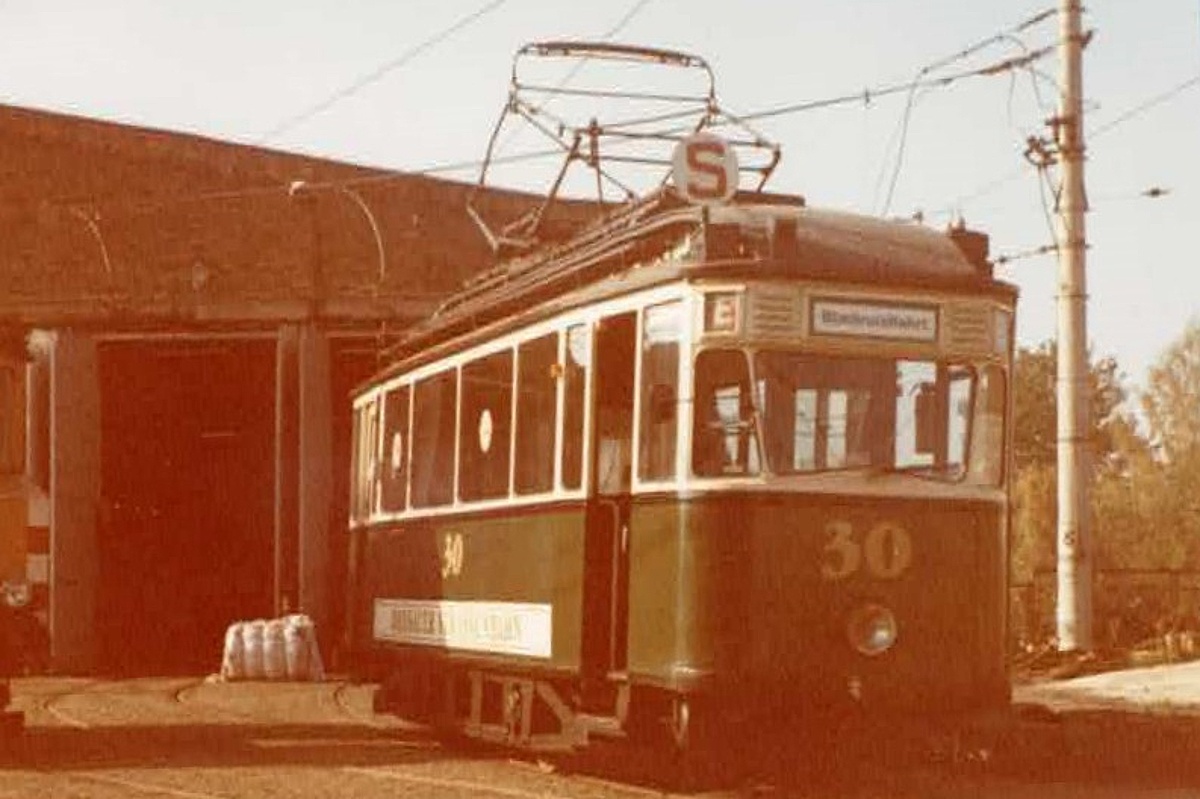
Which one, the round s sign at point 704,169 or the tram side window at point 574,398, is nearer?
the tram side window at point 574,398

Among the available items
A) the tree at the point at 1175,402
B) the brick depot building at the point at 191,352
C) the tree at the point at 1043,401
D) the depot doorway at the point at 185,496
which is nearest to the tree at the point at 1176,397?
the tree at the point at 1175,402

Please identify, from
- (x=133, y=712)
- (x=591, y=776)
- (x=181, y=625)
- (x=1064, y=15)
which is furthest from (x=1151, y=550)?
(x=591, y=776)

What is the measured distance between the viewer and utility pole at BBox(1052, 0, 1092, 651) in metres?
22.9

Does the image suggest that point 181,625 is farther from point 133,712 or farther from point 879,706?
point 879,706

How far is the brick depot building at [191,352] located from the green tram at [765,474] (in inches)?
220

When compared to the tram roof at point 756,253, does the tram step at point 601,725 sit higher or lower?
lower

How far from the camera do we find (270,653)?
2603cm

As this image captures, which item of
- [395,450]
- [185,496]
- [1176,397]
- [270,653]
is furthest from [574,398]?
[1176,397]

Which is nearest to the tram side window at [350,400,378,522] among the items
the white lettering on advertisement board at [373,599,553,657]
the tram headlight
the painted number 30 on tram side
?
the white lettering on advertisement board at [373,599,553,657]

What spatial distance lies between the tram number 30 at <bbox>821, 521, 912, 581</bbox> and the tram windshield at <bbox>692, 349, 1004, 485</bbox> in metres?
0.33

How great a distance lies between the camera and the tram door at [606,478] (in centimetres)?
1324

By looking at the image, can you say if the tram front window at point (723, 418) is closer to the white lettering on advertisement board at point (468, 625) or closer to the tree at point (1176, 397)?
the white lettering on advertisement board at point (468, 625)

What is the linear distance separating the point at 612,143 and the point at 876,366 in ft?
21.5

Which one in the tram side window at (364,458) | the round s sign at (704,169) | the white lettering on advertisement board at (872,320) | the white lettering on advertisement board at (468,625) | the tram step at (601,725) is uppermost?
the round s sign at (704,169)
